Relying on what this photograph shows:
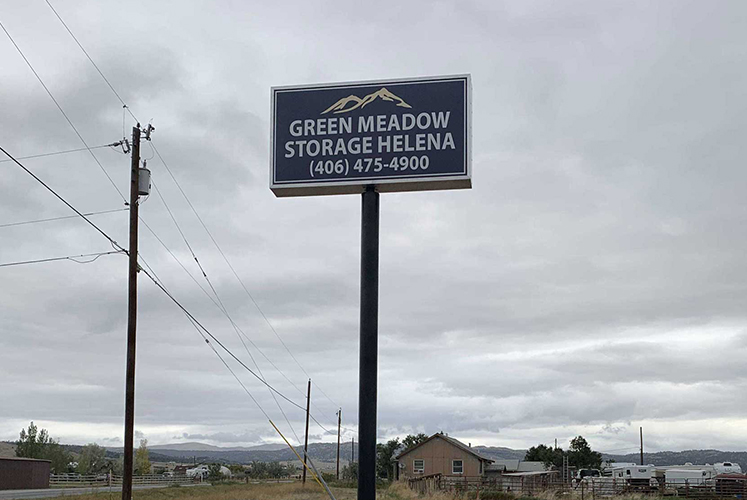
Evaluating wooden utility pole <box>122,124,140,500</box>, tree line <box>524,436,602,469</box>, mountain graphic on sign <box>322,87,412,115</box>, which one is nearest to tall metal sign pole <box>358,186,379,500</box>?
mountain graphic on sign <box>322,87,412,115</box>

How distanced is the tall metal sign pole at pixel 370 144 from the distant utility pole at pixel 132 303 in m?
13.6

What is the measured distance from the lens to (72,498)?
4597 centimetres

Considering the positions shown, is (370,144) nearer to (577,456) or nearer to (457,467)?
(457,467)

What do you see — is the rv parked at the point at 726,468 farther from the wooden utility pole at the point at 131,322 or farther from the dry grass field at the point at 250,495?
the wooden utility pole at the point at 131,322

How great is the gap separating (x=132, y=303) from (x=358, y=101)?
14750 mm

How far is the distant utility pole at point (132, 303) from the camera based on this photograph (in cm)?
2406

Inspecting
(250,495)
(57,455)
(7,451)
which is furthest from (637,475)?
(7,451)

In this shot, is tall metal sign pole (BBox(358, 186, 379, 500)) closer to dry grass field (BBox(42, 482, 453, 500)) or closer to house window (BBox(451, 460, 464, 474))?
dry grass field (BBox(42, 482, 453, 500))

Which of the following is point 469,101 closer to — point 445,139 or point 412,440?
point 445,139

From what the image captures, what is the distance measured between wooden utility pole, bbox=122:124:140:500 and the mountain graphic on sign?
1444 centimetres

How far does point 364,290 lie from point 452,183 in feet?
6.41

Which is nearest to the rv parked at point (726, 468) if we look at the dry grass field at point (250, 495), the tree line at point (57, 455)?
the dry grass field at point (250, 495)

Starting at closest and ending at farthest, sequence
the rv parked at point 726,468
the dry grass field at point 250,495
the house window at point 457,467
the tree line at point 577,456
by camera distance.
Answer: the dry grass field at point 250,495
the rv parked at point 726,468
the house window at point 457,467
the tree line at point 577,456

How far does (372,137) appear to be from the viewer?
40.6ft
